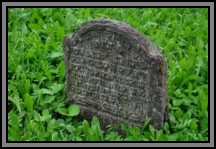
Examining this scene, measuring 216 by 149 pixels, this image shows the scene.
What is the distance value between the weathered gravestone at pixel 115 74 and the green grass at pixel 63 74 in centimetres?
9

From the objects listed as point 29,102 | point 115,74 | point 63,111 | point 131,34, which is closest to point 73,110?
point 63,111

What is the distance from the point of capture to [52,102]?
12.4ft

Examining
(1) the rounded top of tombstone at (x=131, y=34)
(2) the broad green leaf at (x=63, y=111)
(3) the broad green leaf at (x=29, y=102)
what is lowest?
(2) the broad green leaf at (x=63, y=111)

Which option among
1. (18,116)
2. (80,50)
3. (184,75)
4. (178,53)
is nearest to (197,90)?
(184,75)

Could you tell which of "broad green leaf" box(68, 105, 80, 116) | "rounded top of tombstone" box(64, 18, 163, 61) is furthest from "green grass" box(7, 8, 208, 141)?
"rounded top of tombstone" box(64, 18, 163, 61)

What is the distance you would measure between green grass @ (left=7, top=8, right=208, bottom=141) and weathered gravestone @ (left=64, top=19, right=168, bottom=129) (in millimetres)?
94

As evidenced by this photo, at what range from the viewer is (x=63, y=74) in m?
4.07

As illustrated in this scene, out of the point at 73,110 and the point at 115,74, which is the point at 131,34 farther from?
the point at 73,110

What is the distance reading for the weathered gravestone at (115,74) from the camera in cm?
325

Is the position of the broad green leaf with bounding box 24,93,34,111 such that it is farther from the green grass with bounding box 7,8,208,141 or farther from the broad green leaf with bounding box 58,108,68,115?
the broad green leaf with bounding box 58,108,68,115

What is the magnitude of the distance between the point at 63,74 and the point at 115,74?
0.75 metres

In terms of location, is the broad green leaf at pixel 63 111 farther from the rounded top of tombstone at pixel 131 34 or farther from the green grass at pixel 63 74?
the rounded top of tombstone at pixel 131 34

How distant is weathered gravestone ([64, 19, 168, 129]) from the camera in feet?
10.7

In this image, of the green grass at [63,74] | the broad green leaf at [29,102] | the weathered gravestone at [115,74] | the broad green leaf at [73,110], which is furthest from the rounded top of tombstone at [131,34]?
the broad green leaf at [29,102]
